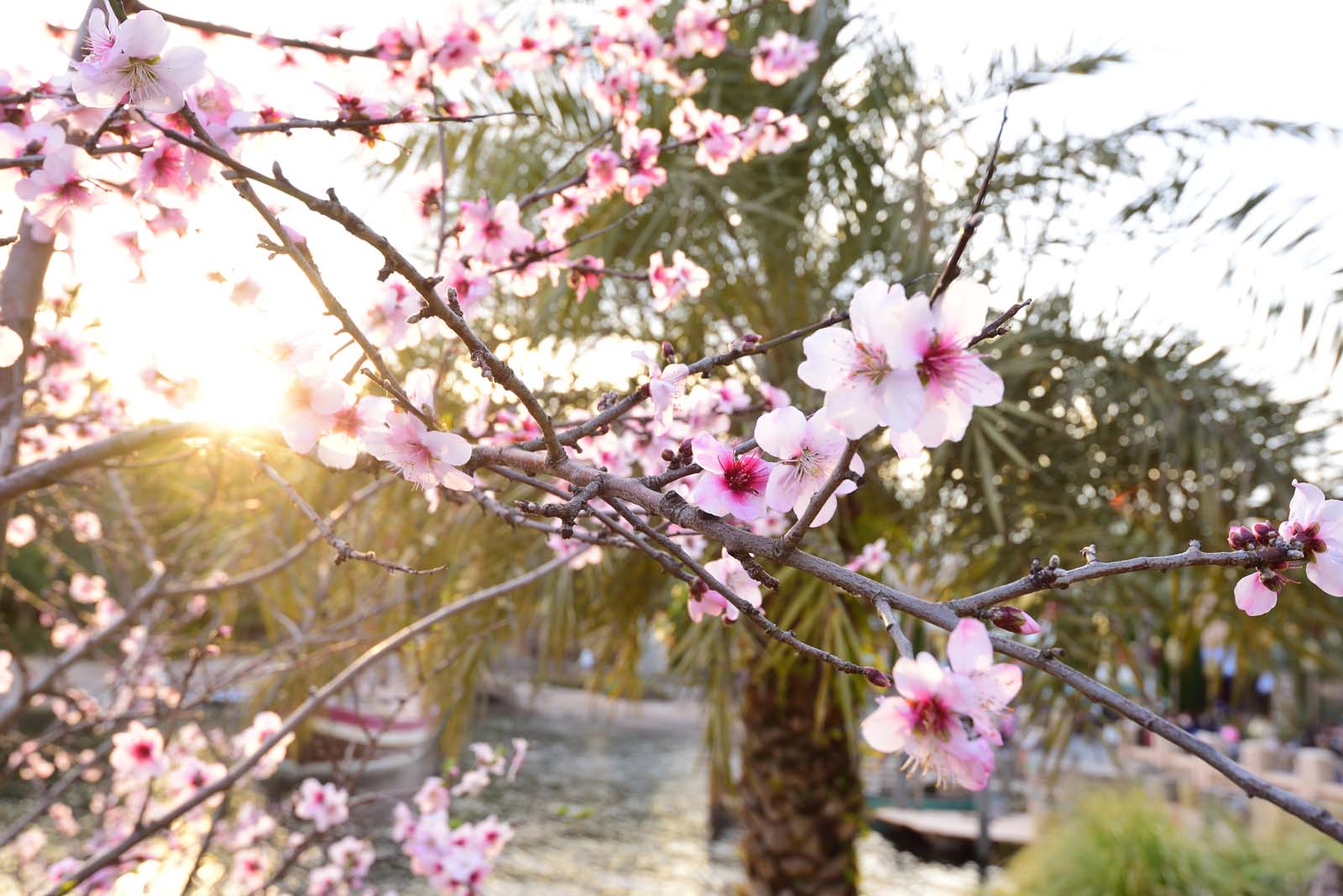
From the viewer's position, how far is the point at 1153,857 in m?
4.60

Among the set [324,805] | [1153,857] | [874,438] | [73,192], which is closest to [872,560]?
[874,438]

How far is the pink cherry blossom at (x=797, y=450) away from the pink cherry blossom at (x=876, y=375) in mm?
71

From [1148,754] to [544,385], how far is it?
9858 millimetres

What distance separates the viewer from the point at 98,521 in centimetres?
319

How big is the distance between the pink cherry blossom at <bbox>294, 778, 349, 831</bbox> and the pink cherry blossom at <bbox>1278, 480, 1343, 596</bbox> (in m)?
2.27

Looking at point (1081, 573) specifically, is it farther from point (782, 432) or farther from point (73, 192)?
point (73, 192)

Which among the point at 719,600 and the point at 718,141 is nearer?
the point at 719,600

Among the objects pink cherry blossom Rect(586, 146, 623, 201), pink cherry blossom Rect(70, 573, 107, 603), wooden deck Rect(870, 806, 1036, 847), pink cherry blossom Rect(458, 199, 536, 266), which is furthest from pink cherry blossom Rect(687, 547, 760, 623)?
wooden deck Rect(870, 806, 1036, 847)

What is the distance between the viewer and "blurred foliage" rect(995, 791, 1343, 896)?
439cm

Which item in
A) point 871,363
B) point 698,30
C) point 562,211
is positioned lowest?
point 871,363

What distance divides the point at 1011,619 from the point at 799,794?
2.59 metres

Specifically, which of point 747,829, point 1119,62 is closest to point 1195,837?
point 747,829

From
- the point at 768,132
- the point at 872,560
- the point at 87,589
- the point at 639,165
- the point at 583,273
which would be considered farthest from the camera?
the point at 87,589

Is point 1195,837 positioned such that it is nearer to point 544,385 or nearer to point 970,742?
point 544,385
